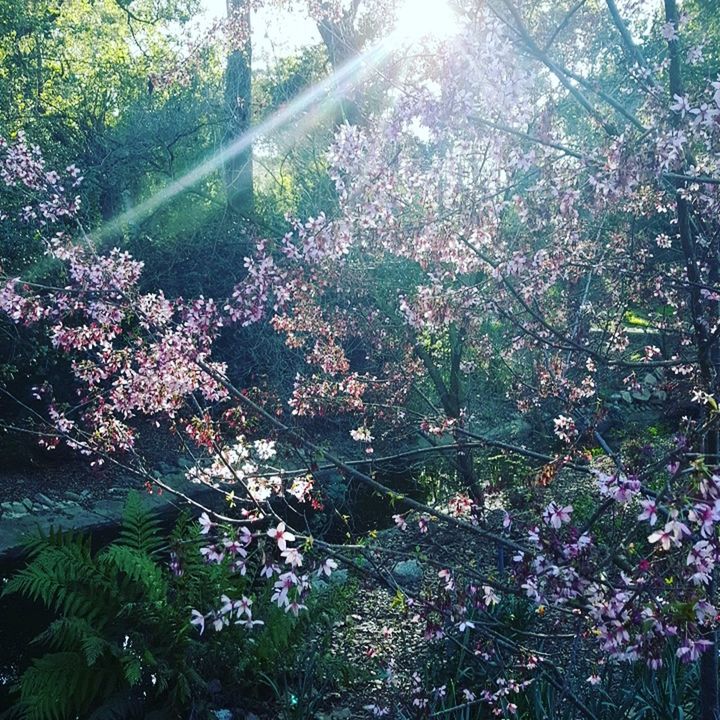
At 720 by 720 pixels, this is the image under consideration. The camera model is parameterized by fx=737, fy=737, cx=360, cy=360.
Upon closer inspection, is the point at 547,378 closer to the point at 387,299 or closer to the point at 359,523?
the point at 387,299

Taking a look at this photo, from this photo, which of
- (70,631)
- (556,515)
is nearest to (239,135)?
(70,631)

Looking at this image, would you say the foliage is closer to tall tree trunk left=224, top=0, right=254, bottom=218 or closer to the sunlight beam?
the sunlight beam

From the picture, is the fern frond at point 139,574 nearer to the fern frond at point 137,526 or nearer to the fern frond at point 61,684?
the fern frond at point 61,684

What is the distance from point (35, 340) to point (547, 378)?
692 cm

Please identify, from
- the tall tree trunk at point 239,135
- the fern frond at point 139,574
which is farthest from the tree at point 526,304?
the tall tree trunk at point 239,135

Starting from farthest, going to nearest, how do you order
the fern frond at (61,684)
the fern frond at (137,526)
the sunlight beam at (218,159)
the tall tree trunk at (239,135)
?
Result: 1. the tall tree trunk at (239,135)
2. the sunlight beam at (218,159)
3. the fern frond at (137,526)
4. the fern frond at (61,684)

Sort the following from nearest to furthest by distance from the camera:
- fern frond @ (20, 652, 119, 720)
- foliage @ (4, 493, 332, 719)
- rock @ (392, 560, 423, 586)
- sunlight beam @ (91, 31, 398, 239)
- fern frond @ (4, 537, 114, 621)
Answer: fern frond @ (20, 652, 119, 720), foliage @ (4, 493, 332, 719), fern frond @ (4, 537, 114, 621), rock @ (392, 560, 423, 586), sunlight beam @ (91, 31, 398, 239)

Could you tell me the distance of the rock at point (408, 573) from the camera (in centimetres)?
603

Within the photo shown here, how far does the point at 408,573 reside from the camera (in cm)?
608

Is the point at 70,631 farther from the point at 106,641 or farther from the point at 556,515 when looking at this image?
the point at 556,515

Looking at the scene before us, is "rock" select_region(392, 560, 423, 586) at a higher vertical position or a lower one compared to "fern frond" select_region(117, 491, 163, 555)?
higher

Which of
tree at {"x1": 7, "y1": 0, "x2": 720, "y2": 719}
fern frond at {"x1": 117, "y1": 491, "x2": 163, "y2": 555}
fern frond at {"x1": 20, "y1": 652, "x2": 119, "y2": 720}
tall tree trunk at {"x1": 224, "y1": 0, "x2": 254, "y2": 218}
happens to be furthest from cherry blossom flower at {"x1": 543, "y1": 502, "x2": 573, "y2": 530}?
tall tree trunk at {"x1": 224, "y1": 0, "x2": 254, "y2": 218}

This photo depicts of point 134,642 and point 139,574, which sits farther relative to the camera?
point 139,574

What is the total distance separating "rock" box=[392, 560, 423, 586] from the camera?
19.8 feet
